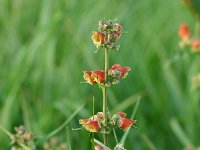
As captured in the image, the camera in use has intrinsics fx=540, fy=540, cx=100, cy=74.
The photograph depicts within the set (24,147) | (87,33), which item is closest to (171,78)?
(87,33)

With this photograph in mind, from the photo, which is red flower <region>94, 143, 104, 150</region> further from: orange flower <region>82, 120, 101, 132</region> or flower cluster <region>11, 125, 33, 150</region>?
flower cluster <region>11, 125, 33, 150</region>

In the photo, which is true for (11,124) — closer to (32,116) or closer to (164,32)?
(32,116)

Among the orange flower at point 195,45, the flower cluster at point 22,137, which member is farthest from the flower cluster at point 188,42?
the flower cluster at point 22,137

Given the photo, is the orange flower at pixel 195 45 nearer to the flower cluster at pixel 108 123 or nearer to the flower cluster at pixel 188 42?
the flower cluster at pixel 188 42

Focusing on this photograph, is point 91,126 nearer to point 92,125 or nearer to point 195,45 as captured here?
point 92,125

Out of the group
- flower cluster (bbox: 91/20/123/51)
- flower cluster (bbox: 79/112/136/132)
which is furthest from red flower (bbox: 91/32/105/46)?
flower cluster (bbox: 79/112/136/132)

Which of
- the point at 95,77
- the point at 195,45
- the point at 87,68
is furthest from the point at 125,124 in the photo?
the point at 87,68
